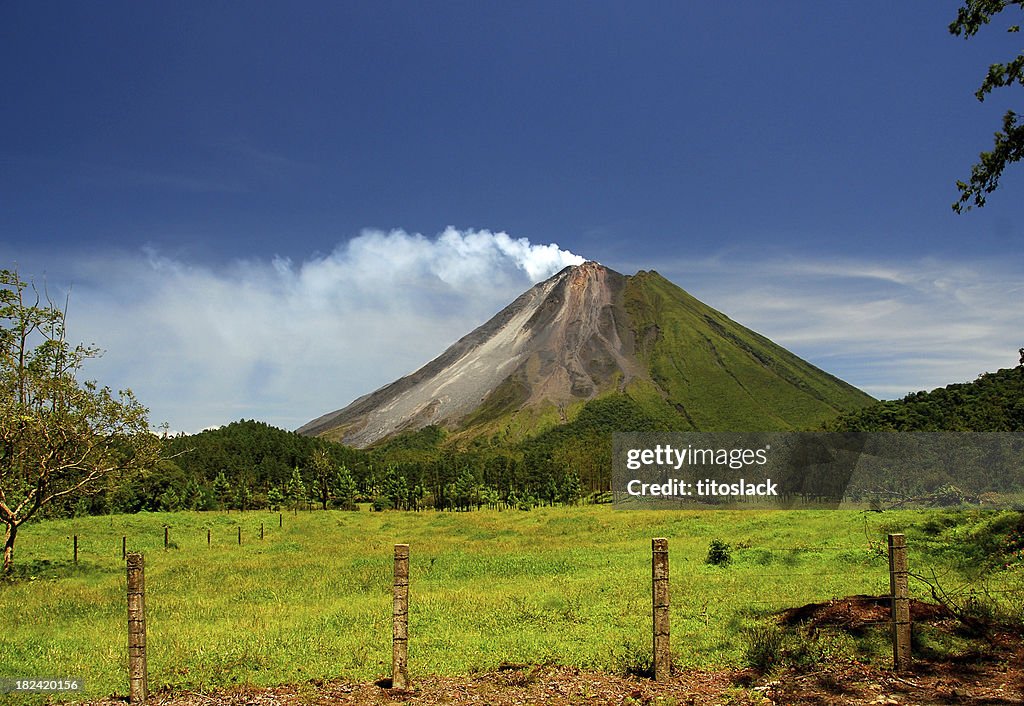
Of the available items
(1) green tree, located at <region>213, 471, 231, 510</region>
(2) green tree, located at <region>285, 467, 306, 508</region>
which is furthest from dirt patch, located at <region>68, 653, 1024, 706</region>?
(1) green tree, located at <region>213, 471, 231, 510</region>

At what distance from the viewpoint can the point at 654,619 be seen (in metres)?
9.28

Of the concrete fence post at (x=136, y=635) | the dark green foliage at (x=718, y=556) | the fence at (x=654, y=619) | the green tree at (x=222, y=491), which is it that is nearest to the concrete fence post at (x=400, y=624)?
the fence at (x=654, y=619)

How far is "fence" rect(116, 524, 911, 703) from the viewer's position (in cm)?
910

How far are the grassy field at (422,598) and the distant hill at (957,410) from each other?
56.9 meters

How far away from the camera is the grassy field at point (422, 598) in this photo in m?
10.9

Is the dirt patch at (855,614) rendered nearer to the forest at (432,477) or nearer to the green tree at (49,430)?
the green tree at (49,430)

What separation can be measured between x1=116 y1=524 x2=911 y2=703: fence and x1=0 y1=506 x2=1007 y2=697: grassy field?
2.31ft

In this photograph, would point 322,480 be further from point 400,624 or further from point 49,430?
point 400,624

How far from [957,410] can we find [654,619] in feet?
331

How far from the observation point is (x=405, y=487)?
3745 inches

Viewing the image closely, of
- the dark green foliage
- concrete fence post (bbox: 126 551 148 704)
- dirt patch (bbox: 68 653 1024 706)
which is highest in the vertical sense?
concrete fence post (bbox: 126 551 148 704)

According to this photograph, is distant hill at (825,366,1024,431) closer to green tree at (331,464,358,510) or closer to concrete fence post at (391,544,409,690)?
green tree at (331,464,358,510)

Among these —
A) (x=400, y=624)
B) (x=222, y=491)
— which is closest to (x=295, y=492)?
(x=222, y=491)

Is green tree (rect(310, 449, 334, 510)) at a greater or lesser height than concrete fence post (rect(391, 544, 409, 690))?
lesser
